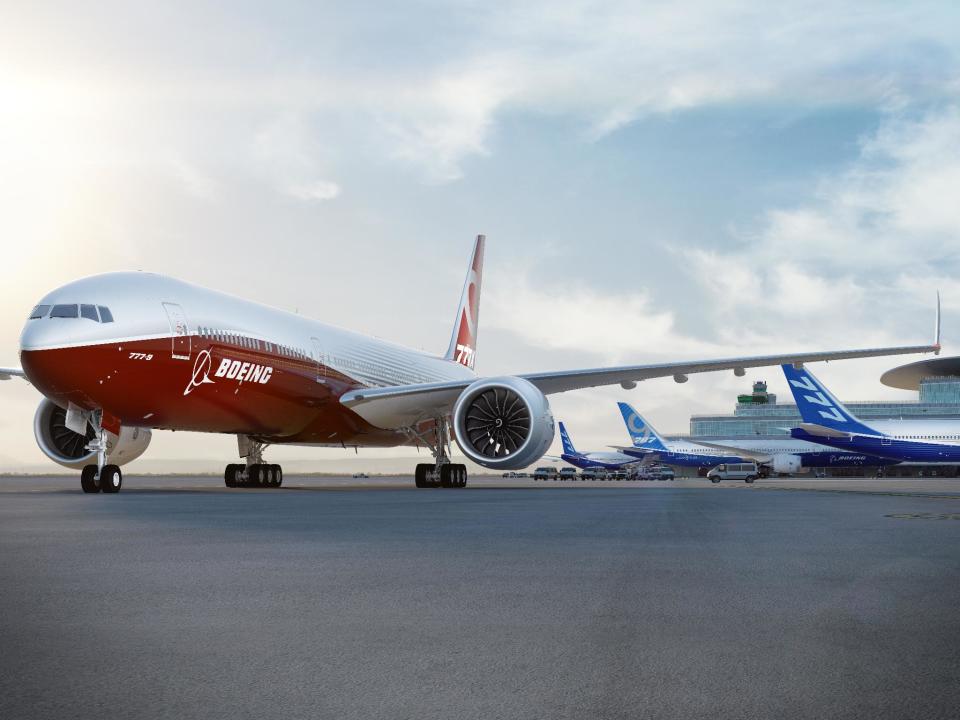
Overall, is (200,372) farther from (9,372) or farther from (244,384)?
(9,372)

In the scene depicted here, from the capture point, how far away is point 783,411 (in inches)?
5920

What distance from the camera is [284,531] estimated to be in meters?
11.4

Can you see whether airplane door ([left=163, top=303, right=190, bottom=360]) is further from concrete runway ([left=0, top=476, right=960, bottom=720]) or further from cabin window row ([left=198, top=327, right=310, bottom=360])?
concrete runway ([left=0, top=476, right=960, bottom=720])

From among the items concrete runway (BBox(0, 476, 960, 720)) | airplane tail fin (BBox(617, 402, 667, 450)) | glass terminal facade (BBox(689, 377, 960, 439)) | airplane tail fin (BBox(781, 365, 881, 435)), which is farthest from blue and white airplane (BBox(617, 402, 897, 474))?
concrete runway (BBox(0, 476, 960, 720))

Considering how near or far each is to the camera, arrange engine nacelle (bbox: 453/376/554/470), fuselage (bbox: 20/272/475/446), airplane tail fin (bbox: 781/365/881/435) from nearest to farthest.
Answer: fuselage (bbox: 20/272/475/446), engine nacelle (bbox: 453/376/554/470), airplane tail fin (bbox: 781/365/881/435)

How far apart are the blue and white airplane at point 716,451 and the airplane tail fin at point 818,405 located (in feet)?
58.4

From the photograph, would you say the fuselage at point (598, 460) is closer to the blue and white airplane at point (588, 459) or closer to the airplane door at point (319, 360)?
the blue and white airplane at point (588, 459)

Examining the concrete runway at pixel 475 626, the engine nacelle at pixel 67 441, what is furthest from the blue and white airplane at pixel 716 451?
the concrete runway at pixel 475 626

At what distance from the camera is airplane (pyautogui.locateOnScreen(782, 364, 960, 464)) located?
58.6 m

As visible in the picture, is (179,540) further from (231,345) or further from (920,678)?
(231,345)

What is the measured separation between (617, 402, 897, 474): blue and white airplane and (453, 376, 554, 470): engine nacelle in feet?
188

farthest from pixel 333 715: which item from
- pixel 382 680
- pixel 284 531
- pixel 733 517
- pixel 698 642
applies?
pixel 733 517

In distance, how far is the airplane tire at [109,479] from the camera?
20716 millimetres

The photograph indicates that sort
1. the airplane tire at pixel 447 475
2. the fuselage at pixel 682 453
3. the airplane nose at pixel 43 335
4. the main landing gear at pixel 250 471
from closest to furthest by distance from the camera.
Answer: the airplane nose at pixel 43 335
the main landing gear at pixel 250 471
the airplane tire at pixel 447 475
the fuselage at pixel 682 453
